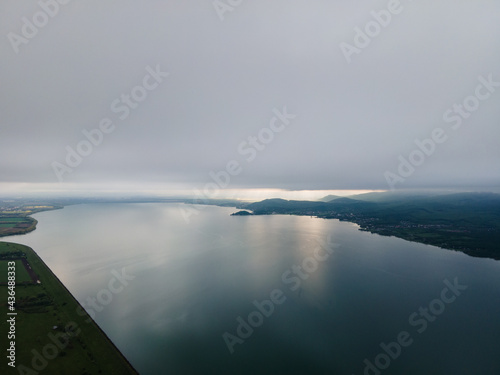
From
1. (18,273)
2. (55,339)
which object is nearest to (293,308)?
(55,339)

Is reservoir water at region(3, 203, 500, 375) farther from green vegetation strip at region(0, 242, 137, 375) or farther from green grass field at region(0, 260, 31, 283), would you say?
green grass field at region(0, 260, 31, 283)

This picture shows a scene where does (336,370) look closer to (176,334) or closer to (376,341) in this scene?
(376,341)

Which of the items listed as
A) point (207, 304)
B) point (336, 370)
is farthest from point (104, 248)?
point (336, 370)

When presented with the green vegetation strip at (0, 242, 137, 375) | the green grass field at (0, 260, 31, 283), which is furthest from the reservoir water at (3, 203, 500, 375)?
the green grass field at (0, 260, 31, 283)

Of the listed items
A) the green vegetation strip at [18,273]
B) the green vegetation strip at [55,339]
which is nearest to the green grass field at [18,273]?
the green vegetation strip at [18,273]

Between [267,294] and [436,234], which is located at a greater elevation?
[436,234]

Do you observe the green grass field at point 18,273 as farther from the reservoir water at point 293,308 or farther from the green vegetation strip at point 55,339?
the reservoir water at point 293,308

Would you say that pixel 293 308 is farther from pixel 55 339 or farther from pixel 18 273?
pixel 18 273
